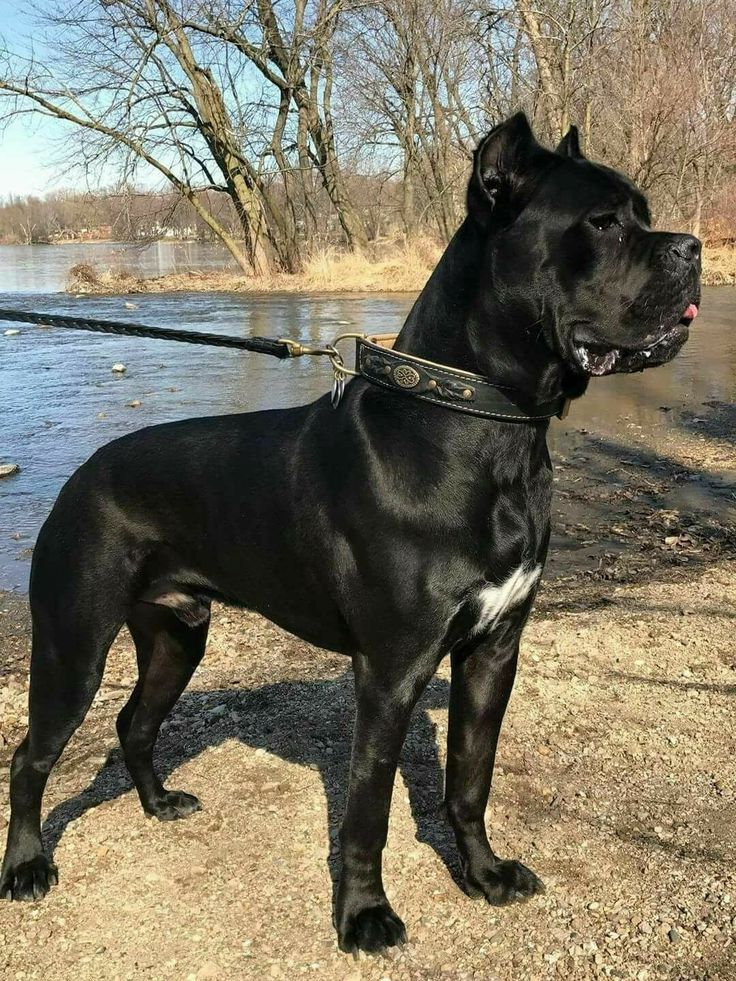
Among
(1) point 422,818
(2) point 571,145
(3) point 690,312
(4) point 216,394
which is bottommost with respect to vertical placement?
(1) point 422,818

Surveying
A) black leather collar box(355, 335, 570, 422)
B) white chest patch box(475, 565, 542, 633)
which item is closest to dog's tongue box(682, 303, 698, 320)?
black leather collar box(355, 335, 570, 422)

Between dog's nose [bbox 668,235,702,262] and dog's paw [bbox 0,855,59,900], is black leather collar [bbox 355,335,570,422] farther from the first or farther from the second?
dog's paw [bbox 0,855,59,900]

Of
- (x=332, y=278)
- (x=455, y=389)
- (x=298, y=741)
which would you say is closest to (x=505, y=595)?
(x=455, y=389)

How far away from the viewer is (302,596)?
8.78ft

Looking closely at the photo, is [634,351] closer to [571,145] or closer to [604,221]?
[604,221]

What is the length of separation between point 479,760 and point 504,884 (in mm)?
383

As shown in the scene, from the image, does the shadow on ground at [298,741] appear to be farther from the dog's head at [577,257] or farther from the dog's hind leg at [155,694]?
the dog's head at [577,257]

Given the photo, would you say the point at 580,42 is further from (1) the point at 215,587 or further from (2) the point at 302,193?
(1) the point at 215,587

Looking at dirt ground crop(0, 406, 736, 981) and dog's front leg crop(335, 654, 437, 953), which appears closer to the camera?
dog's front leg crop(335, 654, 437, 953)

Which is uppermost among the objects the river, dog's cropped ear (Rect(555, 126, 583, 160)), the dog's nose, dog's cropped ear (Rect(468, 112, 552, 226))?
dog's cropped ear (Rect(555, 126, 583, 160))

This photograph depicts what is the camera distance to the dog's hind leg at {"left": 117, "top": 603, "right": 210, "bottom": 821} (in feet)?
10.5

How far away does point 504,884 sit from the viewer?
2.80m

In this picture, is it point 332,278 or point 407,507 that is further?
point 332,278

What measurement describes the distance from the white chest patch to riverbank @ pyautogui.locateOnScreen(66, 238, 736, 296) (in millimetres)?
24209
